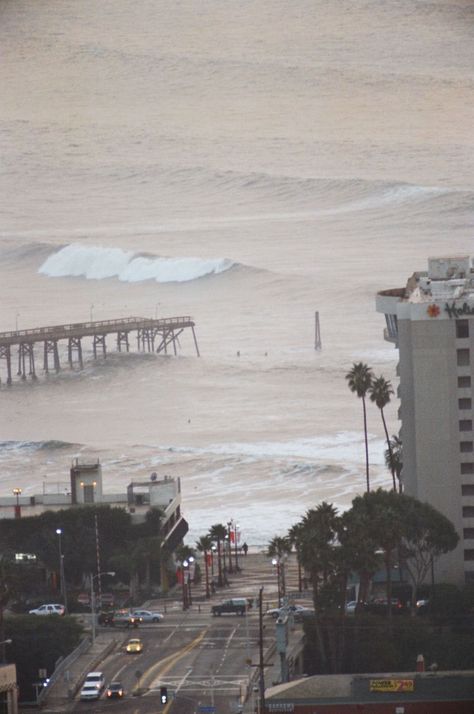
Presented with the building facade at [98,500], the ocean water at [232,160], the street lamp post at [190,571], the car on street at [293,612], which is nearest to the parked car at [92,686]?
the car on street at [293,612]

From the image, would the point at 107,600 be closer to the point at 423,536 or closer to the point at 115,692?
the point at 423,536

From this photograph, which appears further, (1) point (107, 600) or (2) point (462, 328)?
(1) point (107, 600)

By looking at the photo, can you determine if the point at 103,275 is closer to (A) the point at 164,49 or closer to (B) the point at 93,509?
(A) the point at 164,49

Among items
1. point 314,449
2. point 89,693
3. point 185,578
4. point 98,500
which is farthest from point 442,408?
point 314,449

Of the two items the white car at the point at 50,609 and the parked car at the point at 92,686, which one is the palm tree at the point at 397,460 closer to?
the white car at the point at 50,609

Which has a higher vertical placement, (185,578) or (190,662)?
(185,578)

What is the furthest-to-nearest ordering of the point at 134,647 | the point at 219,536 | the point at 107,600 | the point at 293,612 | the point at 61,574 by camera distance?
the point at 219,536, the point at 61,574, the point at 107,600, the point at 293,612, the point at 134,647

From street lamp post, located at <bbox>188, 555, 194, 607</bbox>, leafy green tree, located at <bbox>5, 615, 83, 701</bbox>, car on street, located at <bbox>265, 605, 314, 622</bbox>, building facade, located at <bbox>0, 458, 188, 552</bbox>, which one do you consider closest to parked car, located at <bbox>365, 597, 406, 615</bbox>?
car on street, located at <bbox>265, 605, 314, 622</bbox>

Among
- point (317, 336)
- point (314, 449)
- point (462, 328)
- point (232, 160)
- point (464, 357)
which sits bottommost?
point (314, 449)

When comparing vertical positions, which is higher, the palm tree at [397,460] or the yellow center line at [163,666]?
the palm tree at [397,460]
